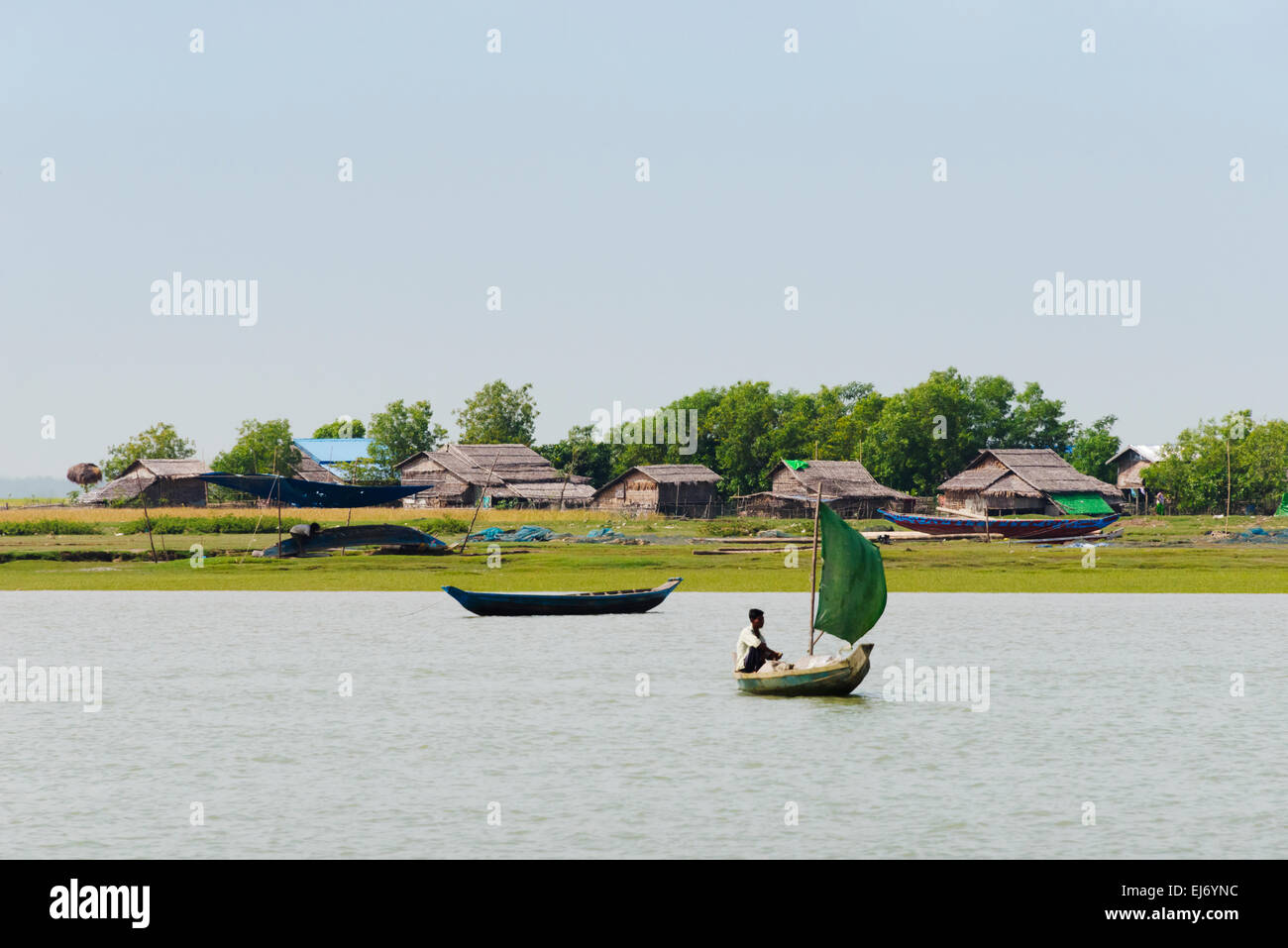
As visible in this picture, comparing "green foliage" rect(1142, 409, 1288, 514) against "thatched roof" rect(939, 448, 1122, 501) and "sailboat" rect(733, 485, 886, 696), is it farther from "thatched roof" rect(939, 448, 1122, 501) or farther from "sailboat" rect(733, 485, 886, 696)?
"sailboat" rect(733, 485, 886, 696)

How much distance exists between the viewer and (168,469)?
290ft

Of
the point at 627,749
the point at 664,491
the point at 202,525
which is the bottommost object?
the point at 627,749

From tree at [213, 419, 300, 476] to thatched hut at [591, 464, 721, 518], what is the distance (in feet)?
103

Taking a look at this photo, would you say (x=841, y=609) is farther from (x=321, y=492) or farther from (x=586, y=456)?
(x=586, y=456)

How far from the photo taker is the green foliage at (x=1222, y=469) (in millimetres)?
87812

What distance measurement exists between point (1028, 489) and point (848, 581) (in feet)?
203

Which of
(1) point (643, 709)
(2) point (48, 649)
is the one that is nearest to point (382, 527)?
(2) point (48, 649)

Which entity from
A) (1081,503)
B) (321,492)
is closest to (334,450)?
(321,492)

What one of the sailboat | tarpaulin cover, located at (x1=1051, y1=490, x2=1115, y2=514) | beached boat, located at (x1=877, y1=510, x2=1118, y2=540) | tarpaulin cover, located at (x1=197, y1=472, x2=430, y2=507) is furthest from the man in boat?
tarpaulin cover, located at (x1=1051, y1=490, x2=1115, y2=514)

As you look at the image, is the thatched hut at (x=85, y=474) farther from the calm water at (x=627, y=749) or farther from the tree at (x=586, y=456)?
the calm water at (x=627, y=749)

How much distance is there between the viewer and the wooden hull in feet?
72.9

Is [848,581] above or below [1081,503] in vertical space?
below

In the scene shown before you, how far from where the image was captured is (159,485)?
→ 285 ft

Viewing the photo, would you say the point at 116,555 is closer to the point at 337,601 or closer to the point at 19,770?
the point at 337,601
